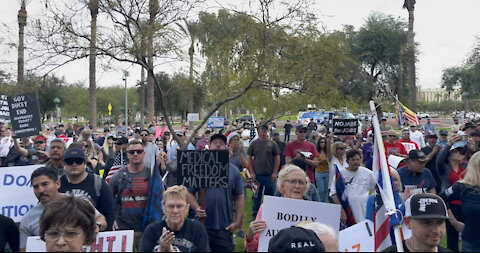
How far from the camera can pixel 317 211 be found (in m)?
4.38

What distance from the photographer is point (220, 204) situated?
5.45 m

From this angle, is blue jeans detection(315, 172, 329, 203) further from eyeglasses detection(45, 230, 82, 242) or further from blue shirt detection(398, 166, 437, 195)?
eyeglasses detection(45, 230, 82, 242)

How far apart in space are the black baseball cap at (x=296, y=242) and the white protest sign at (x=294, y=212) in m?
1.86

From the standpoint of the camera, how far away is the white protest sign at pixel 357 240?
13.8ft

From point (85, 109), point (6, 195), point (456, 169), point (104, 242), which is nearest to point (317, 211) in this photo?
point (104, 242)

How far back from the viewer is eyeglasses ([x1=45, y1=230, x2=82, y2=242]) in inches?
115

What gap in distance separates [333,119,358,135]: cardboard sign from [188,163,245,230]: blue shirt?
19.0 feet

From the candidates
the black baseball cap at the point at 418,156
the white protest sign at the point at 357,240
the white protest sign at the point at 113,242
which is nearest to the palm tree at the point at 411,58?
the black baseball cap at the point at 418,156

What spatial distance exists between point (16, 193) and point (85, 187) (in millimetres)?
1530

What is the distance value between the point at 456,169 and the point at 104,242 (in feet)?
16.8

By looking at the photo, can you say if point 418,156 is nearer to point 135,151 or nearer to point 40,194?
point 135,151

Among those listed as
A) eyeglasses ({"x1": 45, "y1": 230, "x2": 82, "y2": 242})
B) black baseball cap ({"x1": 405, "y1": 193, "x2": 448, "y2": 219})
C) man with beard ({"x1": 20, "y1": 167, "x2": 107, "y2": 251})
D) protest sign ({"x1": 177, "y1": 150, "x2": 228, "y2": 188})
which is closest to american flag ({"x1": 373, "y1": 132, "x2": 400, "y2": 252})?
black baseball cap ({"x1": 405, "y1": 193, "x2": 448, "y2": 219})

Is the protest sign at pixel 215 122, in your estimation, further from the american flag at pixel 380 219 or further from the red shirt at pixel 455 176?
the american flag at pixel 380 219

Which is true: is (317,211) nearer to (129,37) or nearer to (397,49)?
(129,37)
